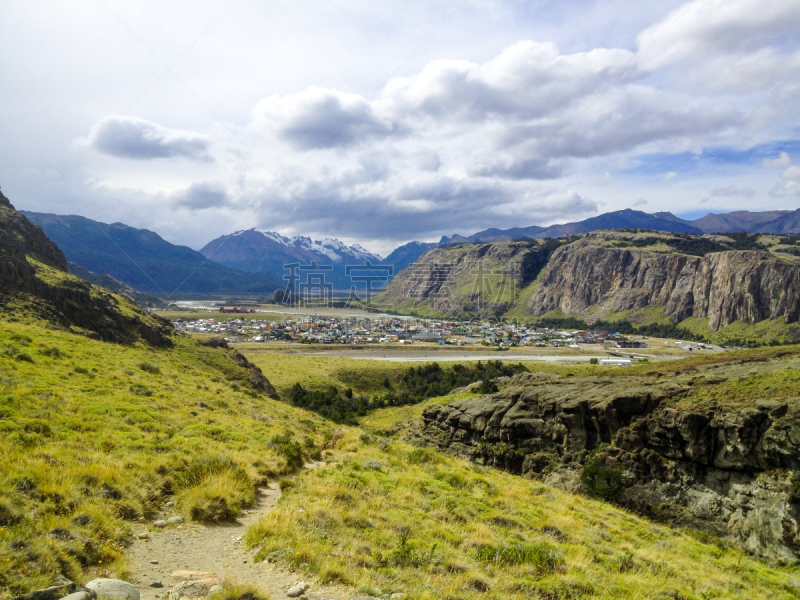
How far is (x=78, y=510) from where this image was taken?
869cm

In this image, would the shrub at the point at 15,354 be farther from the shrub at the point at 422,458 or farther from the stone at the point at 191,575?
the stone at the point at 191,575

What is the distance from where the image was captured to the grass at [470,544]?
862 cm

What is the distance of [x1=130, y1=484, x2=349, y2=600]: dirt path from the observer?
24.3ft

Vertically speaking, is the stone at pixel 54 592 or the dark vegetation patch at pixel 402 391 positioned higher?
the stone at pixel 54 592

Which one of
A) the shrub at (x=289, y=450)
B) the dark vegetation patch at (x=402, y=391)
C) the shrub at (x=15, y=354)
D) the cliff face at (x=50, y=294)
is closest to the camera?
the shrub at (x=289, y=450)

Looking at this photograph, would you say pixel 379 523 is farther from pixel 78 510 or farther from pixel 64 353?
pixel 64 353

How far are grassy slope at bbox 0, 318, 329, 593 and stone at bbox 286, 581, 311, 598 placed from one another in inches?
121

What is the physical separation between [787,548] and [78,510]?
26165 millimetres

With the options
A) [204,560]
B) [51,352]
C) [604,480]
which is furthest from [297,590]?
[51,352]

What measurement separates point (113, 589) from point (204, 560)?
2.14 metres

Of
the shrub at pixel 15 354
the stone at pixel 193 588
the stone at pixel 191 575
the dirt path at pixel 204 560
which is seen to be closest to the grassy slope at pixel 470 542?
the dirt path at pixel 204 560

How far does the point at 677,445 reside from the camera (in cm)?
2355

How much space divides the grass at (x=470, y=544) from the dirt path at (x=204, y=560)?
1.13 feet

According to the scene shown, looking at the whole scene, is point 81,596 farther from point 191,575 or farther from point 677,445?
point 677,445
